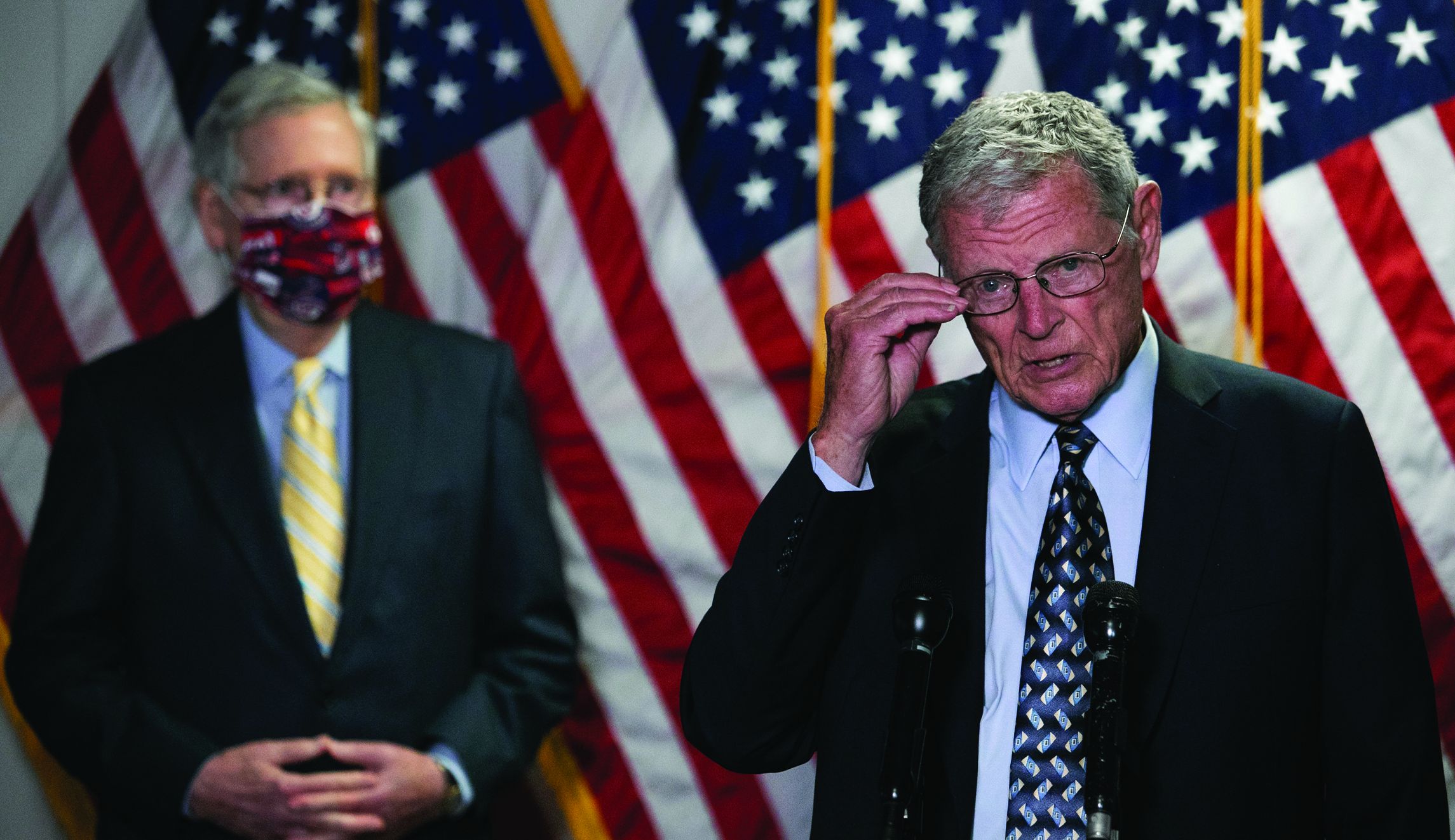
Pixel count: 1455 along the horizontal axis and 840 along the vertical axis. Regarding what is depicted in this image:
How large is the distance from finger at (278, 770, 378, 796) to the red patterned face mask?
84cm

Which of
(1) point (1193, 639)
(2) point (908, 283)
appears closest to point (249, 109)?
(2) point (908, 283)

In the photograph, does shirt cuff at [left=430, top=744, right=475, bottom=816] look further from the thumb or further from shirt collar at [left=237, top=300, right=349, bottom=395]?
shirt collar at [left=237, top=300, right=349, bottom=395]

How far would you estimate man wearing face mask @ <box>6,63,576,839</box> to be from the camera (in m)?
2.49

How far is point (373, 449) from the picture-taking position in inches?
104

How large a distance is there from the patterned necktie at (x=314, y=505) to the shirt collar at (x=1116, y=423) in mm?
1296

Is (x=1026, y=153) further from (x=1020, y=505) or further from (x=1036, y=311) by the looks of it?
(x=1020, y=505)

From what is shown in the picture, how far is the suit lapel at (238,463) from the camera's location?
254 cm

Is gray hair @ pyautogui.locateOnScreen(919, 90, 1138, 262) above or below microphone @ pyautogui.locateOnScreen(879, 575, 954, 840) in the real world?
above

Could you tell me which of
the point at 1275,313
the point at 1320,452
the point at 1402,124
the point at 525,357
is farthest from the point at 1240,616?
the point at 525,357

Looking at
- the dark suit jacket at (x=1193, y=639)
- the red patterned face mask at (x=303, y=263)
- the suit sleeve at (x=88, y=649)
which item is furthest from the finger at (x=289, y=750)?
the dark suit jacket at (x=1193, y=639)

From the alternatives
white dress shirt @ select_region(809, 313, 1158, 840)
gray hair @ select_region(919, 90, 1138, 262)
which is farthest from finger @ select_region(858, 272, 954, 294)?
white dress shirt @ select_region(809, 313, 1158, 840)

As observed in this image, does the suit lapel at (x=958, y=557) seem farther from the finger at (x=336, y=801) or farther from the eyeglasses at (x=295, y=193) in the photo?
the eyeglasses at (x=295, y=193)

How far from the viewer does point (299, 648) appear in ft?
8.30

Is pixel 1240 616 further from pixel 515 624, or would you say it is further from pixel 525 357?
pixel 525 357
